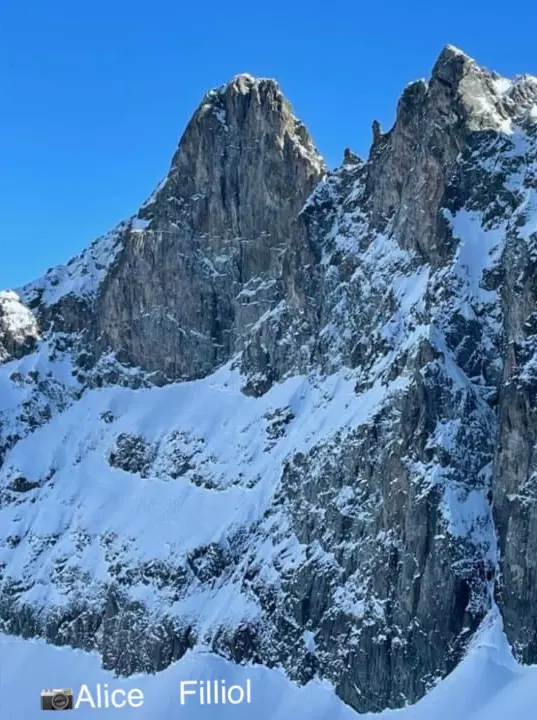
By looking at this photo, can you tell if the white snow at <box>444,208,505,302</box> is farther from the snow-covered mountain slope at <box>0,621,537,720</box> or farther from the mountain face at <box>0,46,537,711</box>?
the snow-covered mountain slope at <box>0,621,537,720</box>

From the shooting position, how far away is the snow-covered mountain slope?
112m

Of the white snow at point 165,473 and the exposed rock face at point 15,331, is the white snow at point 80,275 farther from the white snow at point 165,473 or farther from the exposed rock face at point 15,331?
the white snow at point 165,473

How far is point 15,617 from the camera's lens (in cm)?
15725

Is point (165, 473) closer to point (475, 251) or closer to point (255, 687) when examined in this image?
point (255, 687)


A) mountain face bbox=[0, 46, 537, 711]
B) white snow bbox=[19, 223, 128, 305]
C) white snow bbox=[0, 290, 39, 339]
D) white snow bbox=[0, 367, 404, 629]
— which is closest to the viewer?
mountain face bbox=[0, 46, 537, 711]

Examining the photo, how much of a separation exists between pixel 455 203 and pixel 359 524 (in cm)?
3214

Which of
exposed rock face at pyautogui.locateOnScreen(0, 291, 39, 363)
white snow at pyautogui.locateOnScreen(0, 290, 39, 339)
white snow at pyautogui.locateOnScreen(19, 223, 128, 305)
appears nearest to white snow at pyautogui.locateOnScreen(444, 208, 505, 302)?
white snow at pyautogui.locateOnScreen(19, 223, 128, 305)

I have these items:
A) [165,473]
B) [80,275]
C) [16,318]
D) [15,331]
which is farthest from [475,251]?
[16,318]

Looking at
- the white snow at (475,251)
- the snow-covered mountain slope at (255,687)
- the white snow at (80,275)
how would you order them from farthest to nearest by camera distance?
the white snow at (80,275) → the white snow at (475,251) → the snow-covered mountain slope at (255,687)

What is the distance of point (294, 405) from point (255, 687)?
33.4m

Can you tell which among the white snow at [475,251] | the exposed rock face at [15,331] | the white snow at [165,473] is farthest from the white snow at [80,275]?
the white snow at [475,251]

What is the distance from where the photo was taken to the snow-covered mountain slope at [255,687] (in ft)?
367

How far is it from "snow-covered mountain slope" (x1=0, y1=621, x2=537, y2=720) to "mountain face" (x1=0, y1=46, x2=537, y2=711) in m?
1.53

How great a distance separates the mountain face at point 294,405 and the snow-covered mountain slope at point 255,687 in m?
1.53
